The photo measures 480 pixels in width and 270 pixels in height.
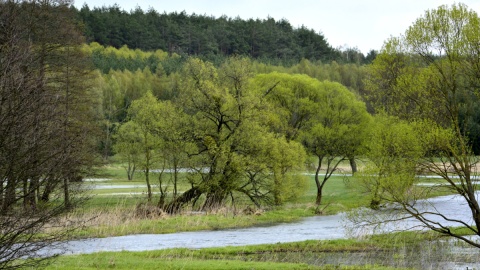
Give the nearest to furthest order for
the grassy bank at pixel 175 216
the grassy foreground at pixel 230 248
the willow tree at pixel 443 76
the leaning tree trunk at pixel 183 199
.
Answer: the grassy foreground at pixel 230 248 < the willow tree at pixel 443 76 < the grassy bank at pixel 175 216 < the leaning tree trunk at pixel 183 199

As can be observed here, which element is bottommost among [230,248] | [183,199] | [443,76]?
[183,199]

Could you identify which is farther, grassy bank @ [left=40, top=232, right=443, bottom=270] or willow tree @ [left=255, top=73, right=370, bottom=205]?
willow tree @ [left=255, top=73, right=370, bottom=205]

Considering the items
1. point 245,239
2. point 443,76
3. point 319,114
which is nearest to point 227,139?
point 319,114

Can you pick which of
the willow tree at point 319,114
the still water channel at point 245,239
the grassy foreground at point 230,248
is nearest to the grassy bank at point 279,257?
the grassy foreground at point 230,248

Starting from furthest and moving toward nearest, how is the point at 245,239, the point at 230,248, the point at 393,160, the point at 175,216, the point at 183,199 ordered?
the point at 183,199 → the point at 175,216 → the point at 393,160 → the point at 245,239 → the point at 230,248

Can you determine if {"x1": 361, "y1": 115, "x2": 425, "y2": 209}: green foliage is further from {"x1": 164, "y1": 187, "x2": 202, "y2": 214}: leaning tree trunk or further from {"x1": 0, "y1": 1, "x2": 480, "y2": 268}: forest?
{"x1": 164, "y1": 187, "x2": 202, "y2": 214}: leaning tree trunk

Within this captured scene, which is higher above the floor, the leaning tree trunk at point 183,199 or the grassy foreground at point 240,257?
the grassy foreground at point 240,257

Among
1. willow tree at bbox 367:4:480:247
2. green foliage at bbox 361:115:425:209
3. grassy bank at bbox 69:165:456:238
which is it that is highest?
willow tree at bbox 367:4:480:247

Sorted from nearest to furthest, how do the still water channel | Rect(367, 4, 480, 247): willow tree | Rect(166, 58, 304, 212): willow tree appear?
1. Rect(367, 4, 480, 247): willow tree
2. the still water channel
3. Rect(166, 58, 304, 212): willow tree

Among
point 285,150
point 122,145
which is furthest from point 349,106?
point 122,145

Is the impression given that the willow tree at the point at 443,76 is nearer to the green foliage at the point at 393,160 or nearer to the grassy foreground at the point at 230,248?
the green foliage at the point at 393,160

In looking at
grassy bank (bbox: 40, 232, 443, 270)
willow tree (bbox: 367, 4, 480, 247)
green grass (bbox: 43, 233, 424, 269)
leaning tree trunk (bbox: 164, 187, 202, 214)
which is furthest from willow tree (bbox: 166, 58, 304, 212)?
willow tree (bbox: 367, 4, 480, 247)

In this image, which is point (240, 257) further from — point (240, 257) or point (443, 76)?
point (443, 76)

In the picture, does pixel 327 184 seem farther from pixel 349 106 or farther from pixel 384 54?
pixel 384 54
